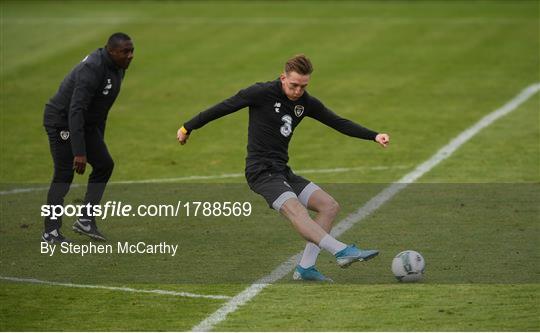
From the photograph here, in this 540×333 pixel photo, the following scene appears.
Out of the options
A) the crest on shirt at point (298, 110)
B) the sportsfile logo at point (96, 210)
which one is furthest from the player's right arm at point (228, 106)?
the sportsfile logo at point (96, 210)

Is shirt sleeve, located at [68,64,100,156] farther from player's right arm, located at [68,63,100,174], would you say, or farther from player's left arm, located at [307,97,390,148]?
player's left arm, located at [307,97,390,148]

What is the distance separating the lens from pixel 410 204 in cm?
1547

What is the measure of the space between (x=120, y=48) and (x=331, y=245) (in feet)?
11.6

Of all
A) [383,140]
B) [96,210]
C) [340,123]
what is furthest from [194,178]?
[383,140]

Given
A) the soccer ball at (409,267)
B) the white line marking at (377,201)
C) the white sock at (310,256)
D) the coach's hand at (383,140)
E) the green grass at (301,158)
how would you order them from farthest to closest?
the coach's hand at (383,140) < the white sock at (310,256) < the soccer ball at (409,267) < the green grass at (301,158) < the white line marking at (377,201)

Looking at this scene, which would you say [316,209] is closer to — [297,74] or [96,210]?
[297,74]

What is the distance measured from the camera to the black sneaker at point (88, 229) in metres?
13.6

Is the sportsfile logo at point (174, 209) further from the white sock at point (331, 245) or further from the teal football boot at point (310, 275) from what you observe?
the white sock at point (331, 245)

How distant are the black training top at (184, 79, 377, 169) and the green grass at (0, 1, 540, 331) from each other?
Result: 1212 millimetres

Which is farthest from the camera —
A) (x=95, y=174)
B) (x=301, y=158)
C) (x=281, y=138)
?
(x=301, y=158)

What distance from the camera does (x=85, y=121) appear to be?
530 inches

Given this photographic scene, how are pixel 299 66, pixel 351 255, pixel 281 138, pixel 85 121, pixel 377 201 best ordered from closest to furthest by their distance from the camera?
pixel 351 255, pixel 299 66, pixel 281 138, pixel 85 121, pixel 377 201

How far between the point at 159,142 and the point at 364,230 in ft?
23.1

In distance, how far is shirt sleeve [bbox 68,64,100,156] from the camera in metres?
13.0
